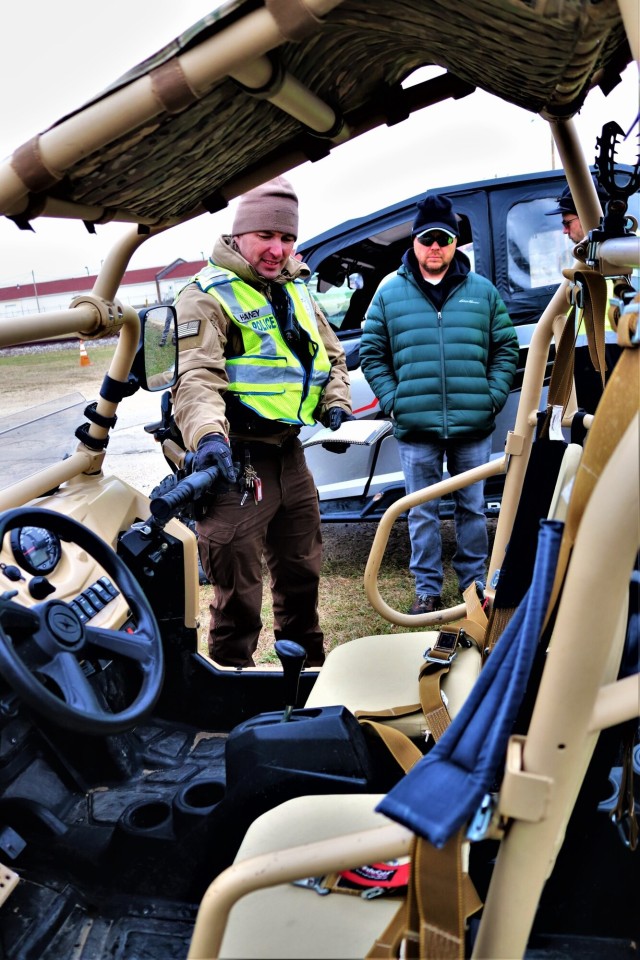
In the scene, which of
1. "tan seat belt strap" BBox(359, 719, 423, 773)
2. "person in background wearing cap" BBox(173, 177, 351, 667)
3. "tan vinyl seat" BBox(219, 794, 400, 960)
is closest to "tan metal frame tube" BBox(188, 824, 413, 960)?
"tan vinyl seat" BBox(219, 794, 400, 960)

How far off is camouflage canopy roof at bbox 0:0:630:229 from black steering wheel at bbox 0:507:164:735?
2.29 ft

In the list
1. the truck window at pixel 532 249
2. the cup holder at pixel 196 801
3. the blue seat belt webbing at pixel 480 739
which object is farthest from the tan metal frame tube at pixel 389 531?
the truck window at pixel 532 249

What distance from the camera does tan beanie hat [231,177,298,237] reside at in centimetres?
281

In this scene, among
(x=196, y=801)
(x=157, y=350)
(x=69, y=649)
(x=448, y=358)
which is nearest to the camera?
(x=69, y=649)

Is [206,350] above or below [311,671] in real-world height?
above

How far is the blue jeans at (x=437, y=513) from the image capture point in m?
4.02

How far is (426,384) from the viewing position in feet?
12.9

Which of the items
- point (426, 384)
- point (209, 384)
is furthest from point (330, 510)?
point (209, 384)

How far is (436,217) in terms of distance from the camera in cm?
380

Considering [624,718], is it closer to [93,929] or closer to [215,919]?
[215,919]

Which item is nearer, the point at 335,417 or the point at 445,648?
the point at 445,648

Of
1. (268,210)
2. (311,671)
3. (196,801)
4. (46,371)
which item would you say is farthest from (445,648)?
(46,371)

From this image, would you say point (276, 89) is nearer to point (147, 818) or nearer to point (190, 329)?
point (190, 329)

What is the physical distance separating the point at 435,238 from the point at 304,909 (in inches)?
124
